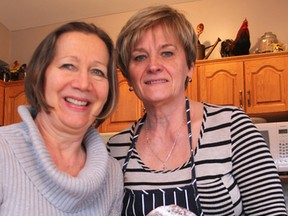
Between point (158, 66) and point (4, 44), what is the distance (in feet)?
10.2

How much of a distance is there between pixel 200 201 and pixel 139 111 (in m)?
2.09

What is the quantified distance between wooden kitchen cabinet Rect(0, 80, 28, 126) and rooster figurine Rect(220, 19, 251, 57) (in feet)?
5.77

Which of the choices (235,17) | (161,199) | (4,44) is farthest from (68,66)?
(4,44)

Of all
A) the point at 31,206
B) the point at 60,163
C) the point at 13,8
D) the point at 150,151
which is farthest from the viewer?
the point at 13,8

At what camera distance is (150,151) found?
1244 millimetres

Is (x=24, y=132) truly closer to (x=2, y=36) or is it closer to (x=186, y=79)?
(x=186, y=79)

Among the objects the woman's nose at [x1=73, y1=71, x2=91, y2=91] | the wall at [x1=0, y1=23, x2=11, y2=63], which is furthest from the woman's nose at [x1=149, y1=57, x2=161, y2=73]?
the wall at [x1=0, y1=23, x2=11, y2=63]

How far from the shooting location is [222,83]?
2951mm

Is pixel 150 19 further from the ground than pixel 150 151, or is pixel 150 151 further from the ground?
pixel 150 19

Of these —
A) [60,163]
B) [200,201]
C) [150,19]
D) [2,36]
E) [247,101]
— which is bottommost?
[200,201]

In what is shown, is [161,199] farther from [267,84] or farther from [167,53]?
[267,84]

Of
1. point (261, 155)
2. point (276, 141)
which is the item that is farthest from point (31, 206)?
point (276, 141)

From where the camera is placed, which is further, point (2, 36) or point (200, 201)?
point (2, 36)

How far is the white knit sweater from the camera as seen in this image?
2.81 feet
